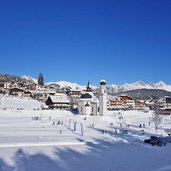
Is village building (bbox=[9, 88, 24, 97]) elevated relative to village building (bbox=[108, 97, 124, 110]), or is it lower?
elevated

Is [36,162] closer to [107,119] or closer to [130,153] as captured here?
[130,153]

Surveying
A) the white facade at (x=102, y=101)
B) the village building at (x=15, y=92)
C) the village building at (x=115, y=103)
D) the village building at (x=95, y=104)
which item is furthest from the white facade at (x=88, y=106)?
the village building at (x=115, y=103)

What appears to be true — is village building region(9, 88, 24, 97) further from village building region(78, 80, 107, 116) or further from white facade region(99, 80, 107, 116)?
white facade region(99, 80, 107, 116)

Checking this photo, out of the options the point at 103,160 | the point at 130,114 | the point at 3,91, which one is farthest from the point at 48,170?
the point at 3,91

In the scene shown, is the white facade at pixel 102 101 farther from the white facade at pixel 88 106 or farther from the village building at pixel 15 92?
the village building at pixel 15 92

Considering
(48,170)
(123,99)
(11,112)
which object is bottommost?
(48,170)

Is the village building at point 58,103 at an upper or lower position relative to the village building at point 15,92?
lower

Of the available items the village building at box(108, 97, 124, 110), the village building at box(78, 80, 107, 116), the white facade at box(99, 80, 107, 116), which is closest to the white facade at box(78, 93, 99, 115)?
the village building at box(78, 80, 107, 116)

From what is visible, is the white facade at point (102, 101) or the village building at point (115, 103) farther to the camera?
the village building at point (115, 103)

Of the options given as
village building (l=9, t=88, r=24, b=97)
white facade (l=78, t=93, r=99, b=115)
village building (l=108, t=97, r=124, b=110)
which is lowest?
white facade (l=78, t=93, r=99, b=115)

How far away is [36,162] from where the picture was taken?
26.1 metres

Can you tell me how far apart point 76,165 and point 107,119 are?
53.2m

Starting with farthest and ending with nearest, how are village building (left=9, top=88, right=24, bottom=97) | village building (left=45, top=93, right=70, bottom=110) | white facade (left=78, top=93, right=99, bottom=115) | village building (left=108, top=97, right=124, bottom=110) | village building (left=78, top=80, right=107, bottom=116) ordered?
1. village building (left=108, top=97, right=124, bottom=110)
2. village building (left=9, top=88, right=24, bottom=97)
3. village building (left=45, top=93, right=70, bottom=110)
4. white facade (left=78, top=93, right=99, bottom=115)
5. village building (left=78, top=80, right=107, bottom=116)

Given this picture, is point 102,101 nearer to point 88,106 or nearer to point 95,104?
point 95,104
